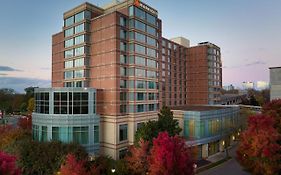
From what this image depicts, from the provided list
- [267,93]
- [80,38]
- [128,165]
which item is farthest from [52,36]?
[267,93]

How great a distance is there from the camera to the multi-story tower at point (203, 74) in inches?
3255

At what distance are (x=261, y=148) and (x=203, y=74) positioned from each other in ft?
187

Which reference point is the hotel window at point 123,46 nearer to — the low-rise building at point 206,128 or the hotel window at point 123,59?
the hotel window at point 123,59

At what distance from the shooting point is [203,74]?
82.9 m

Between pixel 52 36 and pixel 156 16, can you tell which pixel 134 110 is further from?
pixel 52 36

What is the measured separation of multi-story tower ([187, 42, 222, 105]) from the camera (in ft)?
271

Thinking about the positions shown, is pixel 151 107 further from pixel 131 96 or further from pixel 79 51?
pixel 79 51

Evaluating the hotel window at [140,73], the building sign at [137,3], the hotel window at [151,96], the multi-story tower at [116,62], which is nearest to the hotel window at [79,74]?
the multi-story tower at [116,62]

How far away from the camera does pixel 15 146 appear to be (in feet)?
112

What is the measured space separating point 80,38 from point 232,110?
40.4 metres

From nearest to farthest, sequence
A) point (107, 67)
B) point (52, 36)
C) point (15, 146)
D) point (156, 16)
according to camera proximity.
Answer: point (15, 146) → point (107, 67) → point (156, 16) → point (52, 36)

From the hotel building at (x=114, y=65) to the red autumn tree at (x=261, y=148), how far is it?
2084cm

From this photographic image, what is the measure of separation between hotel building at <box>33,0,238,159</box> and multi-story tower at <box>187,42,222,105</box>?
117 ft

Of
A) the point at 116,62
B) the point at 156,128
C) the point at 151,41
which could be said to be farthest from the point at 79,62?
the point at 156,128
